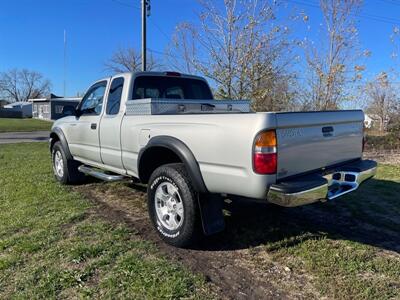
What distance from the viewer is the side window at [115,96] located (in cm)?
538

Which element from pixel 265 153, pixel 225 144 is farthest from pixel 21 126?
pixel 265 153

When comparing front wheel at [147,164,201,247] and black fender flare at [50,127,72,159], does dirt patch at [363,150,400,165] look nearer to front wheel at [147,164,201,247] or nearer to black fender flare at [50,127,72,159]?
front wheel at [147,164,201,247]

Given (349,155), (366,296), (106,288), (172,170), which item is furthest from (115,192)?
(366,296)

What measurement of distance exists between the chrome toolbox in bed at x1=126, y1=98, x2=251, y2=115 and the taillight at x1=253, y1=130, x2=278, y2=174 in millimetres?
1756

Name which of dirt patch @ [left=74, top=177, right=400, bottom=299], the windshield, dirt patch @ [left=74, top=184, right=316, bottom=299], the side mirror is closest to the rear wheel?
the side mirror

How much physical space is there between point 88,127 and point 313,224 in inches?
145

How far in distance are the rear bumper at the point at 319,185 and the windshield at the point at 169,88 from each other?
2.66 metres

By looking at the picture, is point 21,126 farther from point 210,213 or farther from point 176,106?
point 210,213

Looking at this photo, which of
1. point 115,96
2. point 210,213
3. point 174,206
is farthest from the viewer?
point 115,96

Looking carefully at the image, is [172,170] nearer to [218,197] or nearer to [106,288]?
[218,197]

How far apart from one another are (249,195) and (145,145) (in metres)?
1.62

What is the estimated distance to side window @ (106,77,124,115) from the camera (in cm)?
538

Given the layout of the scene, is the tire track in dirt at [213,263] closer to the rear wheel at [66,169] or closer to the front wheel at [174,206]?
the front wheel at [174,206]

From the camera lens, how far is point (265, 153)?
3.23 m
